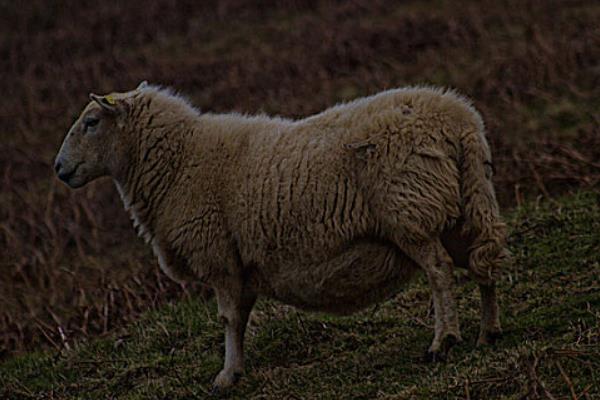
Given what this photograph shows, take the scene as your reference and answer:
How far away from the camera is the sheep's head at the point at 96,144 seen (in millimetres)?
7043

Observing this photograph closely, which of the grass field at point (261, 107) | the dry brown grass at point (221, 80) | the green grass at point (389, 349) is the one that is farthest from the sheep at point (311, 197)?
the dry brown grass at point (221, 80)

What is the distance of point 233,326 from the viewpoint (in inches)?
258

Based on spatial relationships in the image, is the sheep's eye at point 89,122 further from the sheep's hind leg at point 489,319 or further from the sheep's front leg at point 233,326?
the sheep's hind leg at point 489,319

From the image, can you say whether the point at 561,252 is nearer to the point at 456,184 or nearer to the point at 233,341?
the point at 456,184

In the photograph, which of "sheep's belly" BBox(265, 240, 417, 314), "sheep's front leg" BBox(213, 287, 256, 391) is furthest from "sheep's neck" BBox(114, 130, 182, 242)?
"sheep's belly" BBox(265, 240, 417, 314)

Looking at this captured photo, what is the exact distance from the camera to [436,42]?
1662 centimetres

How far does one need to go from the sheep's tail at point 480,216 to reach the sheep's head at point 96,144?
252 centimetres

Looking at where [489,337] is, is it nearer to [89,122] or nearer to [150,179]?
[150,179]

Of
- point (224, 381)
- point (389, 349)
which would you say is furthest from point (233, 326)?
point (389, 349)

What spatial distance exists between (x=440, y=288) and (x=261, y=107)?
9.60 m

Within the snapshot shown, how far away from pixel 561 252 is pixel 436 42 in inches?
375

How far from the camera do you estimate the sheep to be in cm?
586

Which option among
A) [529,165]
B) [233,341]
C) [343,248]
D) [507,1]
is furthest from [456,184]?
[507,1]

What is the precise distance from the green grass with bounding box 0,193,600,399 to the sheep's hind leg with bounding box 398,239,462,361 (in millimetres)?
92
